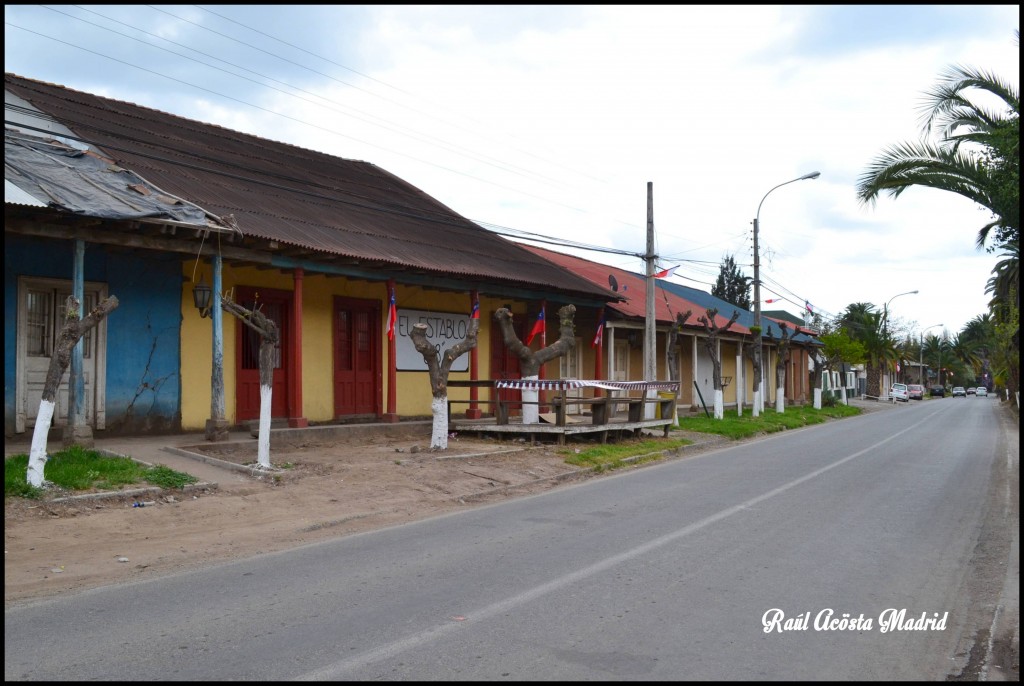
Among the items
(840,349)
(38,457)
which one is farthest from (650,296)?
(840,349)

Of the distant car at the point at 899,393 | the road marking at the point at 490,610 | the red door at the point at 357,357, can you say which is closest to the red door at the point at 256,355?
the red door at the point at 357,357

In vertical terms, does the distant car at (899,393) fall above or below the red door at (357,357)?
below

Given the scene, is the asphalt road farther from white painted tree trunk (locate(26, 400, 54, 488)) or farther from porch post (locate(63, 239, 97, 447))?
porch post (locate(63, 239, 97, 447))

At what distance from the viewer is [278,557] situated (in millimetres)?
8047

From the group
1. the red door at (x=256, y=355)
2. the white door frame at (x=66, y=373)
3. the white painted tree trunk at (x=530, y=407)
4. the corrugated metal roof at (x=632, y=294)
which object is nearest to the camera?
the white door frame at (x=66, y=373)

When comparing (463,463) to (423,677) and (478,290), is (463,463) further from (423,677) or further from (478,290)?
Result: (423,677)

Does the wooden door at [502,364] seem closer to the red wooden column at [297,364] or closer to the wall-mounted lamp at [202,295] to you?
the red wooden column at [297,364]

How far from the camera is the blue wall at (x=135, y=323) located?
45.2ft

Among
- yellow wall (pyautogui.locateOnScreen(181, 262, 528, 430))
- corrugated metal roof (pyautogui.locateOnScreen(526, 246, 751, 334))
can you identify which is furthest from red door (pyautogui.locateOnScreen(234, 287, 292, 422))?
corrugated metal roof (pyautogui.locateOnScreen(526, 246, 751, 334))

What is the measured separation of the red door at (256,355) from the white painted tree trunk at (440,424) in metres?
3.40

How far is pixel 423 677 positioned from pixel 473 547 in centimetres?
364

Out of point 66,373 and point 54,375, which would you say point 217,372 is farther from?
point 54,375

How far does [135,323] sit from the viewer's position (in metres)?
14.9
